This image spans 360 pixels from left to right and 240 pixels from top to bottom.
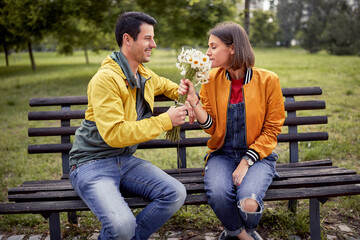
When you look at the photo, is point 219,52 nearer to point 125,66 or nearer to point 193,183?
point 125,66

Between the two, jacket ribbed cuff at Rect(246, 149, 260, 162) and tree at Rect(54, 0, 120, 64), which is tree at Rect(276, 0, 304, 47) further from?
jacket ribbed cuff at Rect(246, 149, 260, 162)

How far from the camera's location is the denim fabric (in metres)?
2.67

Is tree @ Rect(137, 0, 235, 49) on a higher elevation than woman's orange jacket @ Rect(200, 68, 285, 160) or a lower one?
higher

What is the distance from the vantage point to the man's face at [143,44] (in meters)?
2.86

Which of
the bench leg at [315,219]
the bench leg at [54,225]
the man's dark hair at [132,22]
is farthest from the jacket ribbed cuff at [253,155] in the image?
the bench leg at [54,225]

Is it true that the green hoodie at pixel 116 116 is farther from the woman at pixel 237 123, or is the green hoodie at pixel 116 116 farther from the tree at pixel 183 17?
the tree at pixel 183 17

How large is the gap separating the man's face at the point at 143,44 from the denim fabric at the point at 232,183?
82 centimetres

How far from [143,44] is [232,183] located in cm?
131

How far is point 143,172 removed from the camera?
2826 mm

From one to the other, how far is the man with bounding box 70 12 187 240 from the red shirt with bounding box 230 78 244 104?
18.4 inches

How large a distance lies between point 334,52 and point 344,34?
1937 mm

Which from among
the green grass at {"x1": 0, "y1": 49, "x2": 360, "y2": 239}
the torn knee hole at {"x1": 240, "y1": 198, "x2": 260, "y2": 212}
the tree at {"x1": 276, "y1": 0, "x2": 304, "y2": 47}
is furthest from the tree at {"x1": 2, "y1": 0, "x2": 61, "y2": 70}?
the tree at {"x1": 276, "y1": 0, "x2": 304, "y2": 47}

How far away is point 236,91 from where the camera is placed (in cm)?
304

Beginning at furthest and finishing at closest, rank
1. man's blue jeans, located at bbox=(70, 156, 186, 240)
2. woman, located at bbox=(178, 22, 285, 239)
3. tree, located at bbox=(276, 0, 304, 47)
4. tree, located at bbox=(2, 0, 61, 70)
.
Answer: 1. tree, located at bbox=(276, 0, 304, 47)
2. tree, located at bbox=(2, 0, 61, 70)
3. woman, located at bbox=(178, 22, 285, 239)
4. man's blue jeans, located at bbox=(70, 156, 186, 240)
